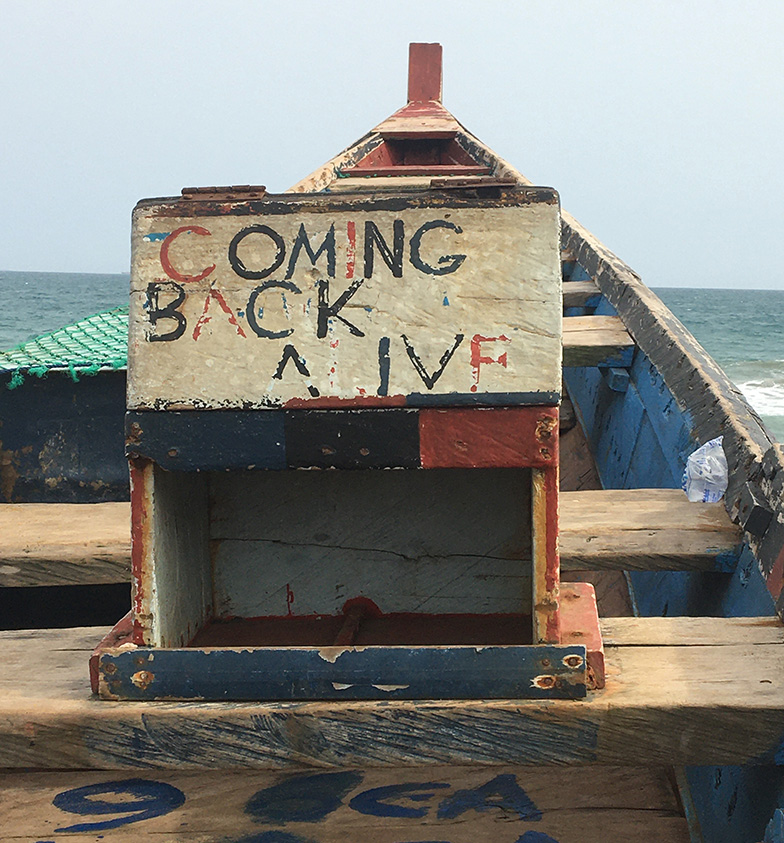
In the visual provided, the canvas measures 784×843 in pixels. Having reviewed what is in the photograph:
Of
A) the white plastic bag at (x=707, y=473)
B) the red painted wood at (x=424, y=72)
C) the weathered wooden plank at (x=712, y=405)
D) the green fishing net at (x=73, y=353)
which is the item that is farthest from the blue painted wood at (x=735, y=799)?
the red painted wood at (x=424, y=72)

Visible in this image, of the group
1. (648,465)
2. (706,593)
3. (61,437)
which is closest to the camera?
(706,593)

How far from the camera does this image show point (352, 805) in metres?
1.88

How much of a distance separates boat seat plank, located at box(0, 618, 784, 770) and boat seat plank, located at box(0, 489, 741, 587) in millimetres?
590

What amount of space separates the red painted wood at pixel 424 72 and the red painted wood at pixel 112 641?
8894 mm

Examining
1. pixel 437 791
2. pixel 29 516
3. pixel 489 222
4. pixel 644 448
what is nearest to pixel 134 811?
pixel 437 791

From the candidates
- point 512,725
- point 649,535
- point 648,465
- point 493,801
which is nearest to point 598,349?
point 648,465

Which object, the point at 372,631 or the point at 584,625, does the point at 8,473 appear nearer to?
the point at 372,631

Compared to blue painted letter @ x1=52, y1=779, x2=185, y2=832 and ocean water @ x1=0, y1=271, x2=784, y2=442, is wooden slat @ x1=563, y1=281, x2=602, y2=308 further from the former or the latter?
ocean water @ x1=0, y1=271, x2=784, y2=442

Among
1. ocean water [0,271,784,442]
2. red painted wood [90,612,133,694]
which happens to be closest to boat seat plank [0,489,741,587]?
red painted wood [90,612,133,694]

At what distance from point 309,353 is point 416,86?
8.93 meters

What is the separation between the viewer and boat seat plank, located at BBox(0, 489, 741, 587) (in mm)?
2107

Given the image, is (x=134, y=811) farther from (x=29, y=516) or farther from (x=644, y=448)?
(x=644, y=448)

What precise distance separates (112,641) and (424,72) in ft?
29.8

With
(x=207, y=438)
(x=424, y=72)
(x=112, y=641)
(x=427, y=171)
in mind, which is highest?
(x=424, y=72)
